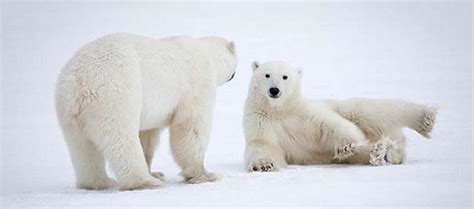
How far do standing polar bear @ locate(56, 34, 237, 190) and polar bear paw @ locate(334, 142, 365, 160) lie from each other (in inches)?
50.1

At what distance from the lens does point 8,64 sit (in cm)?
2070

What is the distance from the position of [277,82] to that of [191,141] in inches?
63.1

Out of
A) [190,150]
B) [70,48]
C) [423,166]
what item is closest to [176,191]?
[190,150]

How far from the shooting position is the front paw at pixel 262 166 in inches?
260

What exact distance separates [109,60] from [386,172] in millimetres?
2292

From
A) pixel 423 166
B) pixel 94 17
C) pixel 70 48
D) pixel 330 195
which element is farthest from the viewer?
pixel 94 17

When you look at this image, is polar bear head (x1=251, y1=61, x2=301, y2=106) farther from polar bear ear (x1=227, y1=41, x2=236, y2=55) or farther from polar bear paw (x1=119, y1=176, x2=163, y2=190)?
polar bear paw (x1=119, y1=176, x2=163, y2=190)

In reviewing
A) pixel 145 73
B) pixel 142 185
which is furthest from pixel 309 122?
pixel 142 185

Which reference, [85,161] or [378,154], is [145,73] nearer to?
[85,161]

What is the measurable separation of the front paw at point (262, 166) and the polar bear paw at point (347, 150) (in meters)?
0.55

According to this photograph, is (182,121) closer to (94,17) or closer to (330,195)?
(330,195)

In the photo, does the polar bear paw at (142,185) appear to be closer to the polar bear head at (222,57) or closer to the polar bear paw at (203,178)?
the polar bear paw at (203,178)

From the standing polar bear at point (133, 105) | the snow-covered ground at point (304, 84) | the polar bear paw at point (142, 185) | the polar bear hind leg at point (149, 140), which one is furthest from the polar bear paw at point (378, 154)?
the polar bear paw at point (142, 185)

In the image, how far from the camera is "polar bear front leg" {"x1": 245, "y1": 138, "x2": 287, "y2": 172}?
21.7 feet
